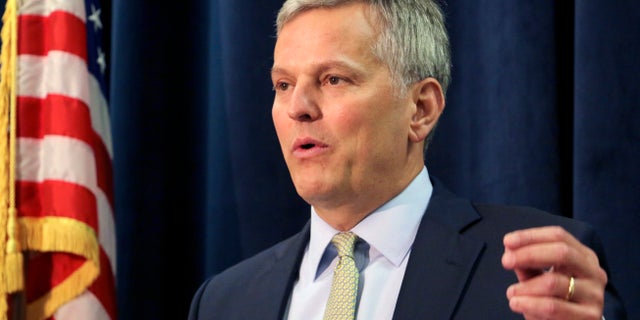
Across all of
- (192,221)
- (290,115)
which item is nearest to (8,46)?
(192,221)

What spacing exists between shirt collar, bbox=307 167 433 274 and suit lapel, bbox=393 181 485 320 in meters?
0.04

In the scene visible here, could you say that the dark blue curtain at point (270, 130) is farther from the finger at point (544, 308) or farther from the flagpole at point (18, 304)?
the finger at point (544, 308)

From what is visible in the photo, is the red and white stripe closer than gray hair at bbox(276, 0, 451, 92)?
No

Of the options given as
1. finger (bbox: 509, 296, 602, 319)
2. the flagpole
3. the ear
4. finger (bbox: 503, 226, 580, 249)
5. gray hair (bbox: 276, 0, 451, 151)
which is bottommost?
the flagpole

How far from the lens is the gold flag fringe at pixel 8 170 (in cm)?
224

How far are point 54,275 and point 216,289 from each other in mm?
514

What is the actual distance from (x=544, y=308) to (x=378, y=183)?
65 cm

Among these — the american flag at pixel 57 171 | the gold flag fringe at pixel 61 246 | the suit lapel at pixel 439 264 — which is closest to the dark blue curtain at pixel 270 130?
the american flag at pixel 57 171

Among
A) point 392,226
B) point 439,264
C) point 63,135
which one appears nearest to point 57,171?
point 63,135

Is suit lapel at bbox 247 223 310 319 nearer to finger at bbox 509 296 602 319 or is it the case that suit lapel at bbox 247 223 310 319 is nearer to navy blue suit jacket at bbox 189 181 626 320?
navy blue suit jacket at bbox 189 181 626 320

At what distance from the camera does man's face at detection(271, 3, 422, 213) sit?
181cm

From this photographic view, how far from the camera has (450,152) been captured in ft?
8.50

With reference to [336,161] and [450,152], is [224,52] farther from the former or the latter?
[336,161]

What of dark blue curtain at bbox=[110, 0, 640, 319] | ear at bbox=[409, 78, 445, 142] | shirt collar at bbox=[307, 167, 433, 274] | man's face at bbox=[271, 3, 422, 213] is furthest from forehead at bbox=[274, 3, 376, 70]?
dark blue curtain at bbox=[110, 0, 640, 319]
